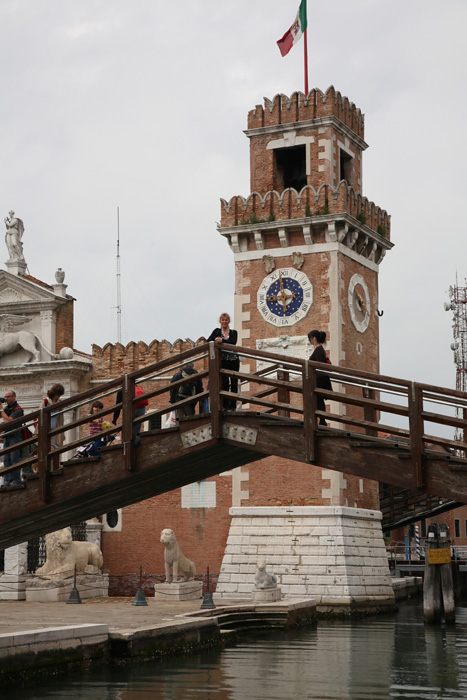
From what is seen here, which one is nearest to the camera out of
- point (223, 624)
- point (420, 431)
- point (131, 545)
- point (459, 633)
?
point (420, 431)

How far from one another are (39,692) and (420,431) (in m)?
6.78

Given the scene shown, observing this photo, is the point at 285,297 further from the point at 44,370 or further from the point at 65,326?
the point at 44,370

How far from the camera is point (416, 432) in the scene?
1288 cm

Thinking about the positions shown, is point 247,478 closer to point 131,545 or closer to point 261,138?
point 131,545

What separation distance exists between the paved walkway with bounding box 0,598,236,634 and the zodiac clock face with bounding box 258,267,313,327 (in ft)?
25.7

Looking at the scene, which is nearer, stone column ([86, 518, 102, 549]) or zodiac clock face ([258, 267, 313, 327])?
zodiac clock face ([258, 267, 313, 327])

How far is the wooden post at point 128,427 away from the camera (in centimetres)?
1450

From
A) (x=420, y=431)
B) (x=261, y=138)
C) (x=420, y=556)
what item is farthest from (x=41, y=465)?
(x=420, y=556)

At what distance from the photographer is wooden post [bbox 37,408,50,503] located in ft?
48.7

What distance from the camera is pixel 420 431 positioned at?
12.9m

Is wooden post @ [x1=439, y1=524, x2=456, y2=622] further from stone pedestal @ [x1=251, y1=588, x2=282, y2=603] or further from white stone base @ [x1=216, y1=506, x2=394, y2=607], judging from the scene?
stone pedestal @ [x1=251, y1=588, x2=282, y2=603]

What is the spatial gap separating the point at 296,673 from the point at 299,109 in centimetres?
1796

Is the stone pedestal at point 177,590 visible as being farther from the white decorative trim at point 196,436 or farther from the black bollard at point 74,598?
the white decorative trim at point 196,436

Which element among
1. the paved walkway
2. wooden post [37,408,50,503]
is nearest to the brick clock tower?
the paved walkway
